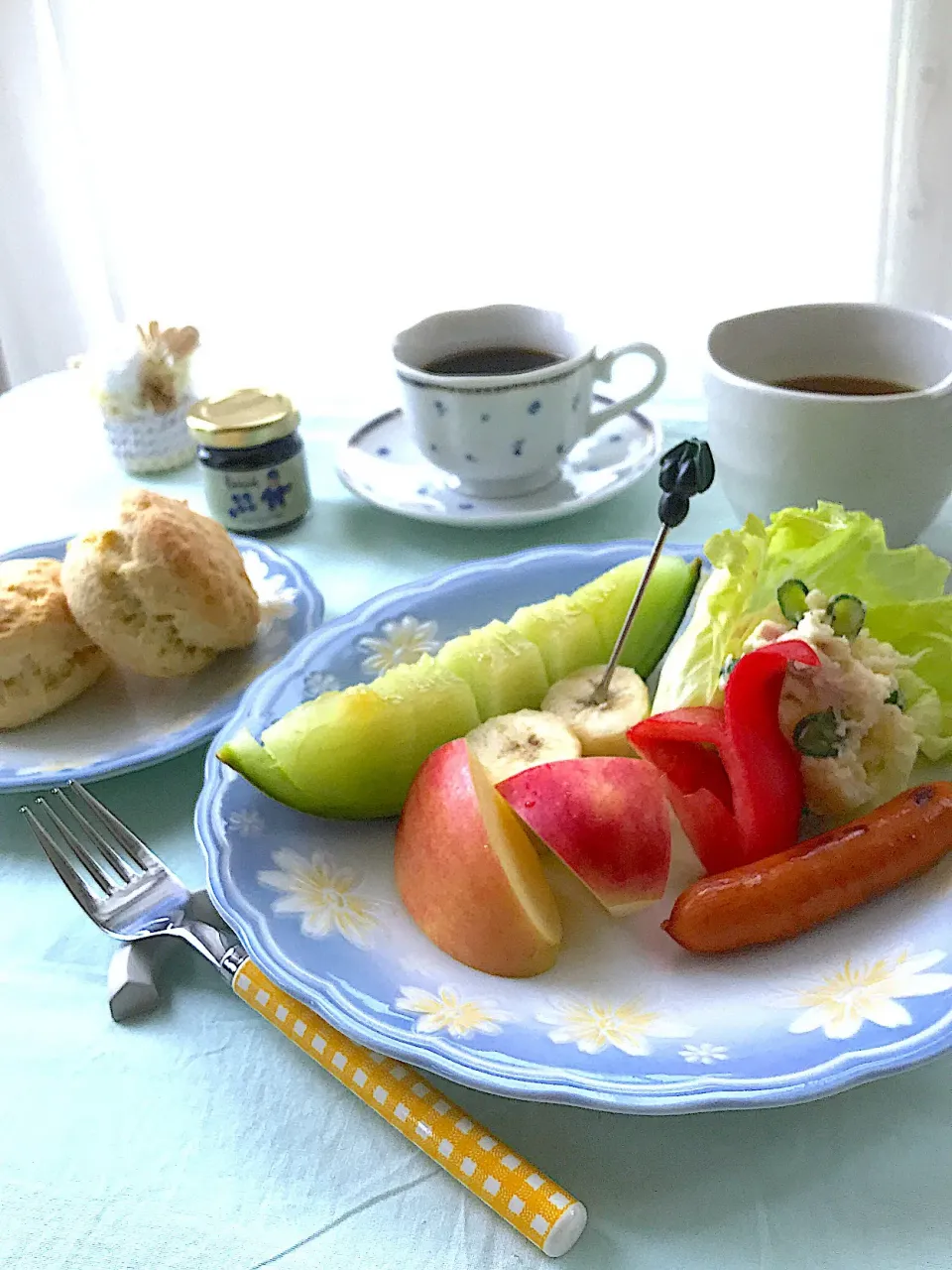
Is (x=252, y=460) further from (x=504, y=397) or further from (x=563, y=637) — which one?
(x=563, y=637)

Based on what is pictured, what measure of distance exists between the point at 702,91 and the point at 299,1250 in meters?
1.39

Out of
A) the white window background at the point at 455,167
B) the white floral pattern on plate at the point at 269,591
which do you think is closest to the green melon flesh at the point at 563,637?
the white floral pattern on plate at the point at 269,591

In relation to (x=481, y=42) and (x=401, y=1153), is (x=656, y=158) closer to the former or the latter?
(x=481, y=42)

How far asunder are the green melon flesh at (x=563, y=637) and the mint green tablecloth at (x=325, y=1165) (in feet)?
1.03

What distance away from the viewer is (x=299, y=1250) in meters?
0.46

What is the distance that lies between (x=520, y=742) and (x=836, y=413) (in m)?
0.33

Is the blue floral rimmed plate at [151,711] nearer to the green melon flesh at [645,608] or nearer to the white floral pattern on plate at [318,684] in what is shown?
the white floral pattern on plate at [318,684]

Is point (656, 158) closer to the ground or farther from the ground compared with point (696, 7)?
closer to the ground

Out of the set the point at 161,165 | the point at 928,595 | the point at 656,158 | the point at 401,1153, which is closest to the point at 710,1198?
the point at 401,1153

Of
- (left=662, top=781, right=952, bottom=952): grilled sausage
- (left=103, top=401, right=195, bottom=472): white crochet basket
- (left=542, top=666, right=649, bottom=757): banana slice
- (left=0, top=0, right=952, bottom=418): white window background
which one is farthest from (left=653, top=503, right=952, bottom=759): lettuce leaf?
(left=103, top=401, right=195, bottom=472): white crochet basket

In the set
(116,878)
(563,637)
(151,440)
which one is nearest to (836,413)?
(563,637)

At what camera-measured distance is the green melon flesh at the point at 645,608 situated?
78cm

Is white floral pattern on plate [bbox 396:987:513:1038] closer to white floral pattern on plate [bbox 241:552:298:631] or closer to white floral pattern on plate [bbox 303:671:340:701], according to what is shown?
white floral pattern on plate [bbox 303:671:340:701]

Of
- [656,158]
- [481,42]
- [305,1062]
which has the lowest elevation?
[305,1062]
